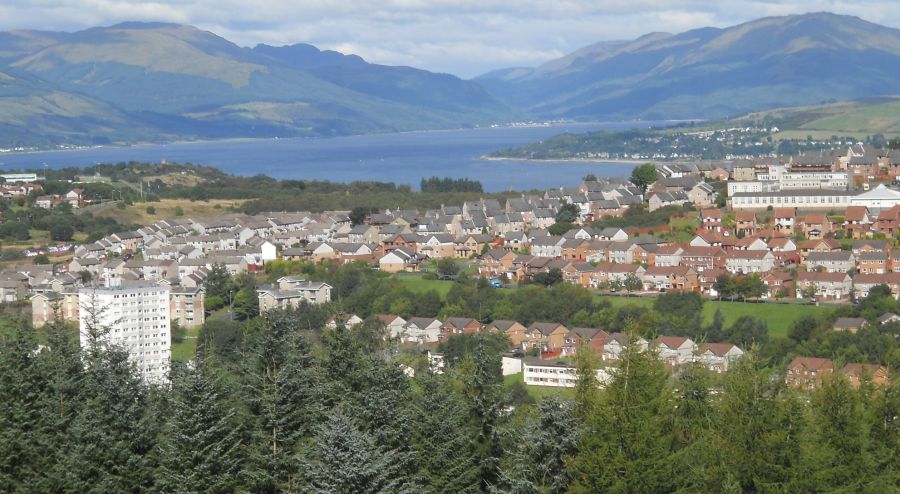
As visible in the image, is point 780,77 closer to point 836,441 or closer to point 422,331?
point 422,331

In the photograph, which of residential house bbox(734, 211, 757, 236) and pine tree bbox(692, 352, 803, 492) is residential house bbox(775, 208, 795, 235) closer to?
residential house bbox(734, 211, 757, 236)

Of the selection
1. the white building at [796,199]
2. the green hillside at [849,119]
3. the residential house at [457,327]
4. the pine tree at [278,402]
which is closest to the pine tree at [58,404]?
the pine tree at [278,402]

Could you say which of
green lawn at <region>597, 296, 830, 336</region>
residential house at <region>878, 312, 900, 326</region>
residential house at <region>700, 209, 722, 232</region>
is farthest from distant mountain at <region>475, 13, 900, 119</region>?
residential house at <region>878, 312, 900, 326</region>

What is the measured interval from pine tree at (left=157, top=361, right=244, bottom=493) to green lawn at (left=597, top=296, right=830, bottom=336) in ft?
47.9

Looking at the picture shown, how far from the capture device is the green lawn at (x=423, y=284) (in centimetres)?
2727

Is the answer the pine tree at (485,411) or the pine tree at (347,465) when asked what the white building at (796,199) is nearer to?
the pine tree at (485,411)

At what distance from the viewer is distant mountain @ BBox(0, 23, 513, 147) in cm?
14112

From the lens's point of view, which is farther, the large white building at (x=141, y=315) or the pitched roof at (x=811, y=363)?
the large white building at (x=141, y=315)

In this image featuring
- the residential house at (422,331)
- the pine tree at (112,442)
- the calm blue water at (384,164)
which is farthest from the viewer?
the calm blue water at (384,164)

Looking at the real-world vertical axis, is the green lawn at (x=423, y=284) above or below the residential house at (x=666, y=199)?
below

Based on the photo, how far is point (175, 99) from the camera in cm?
17188

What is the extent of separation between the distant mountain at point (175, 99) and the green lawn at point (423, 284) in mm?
102312

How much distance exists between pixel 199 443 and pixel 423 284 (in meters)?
19.5

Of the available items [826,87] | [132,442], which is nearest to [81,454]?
[132,442]
